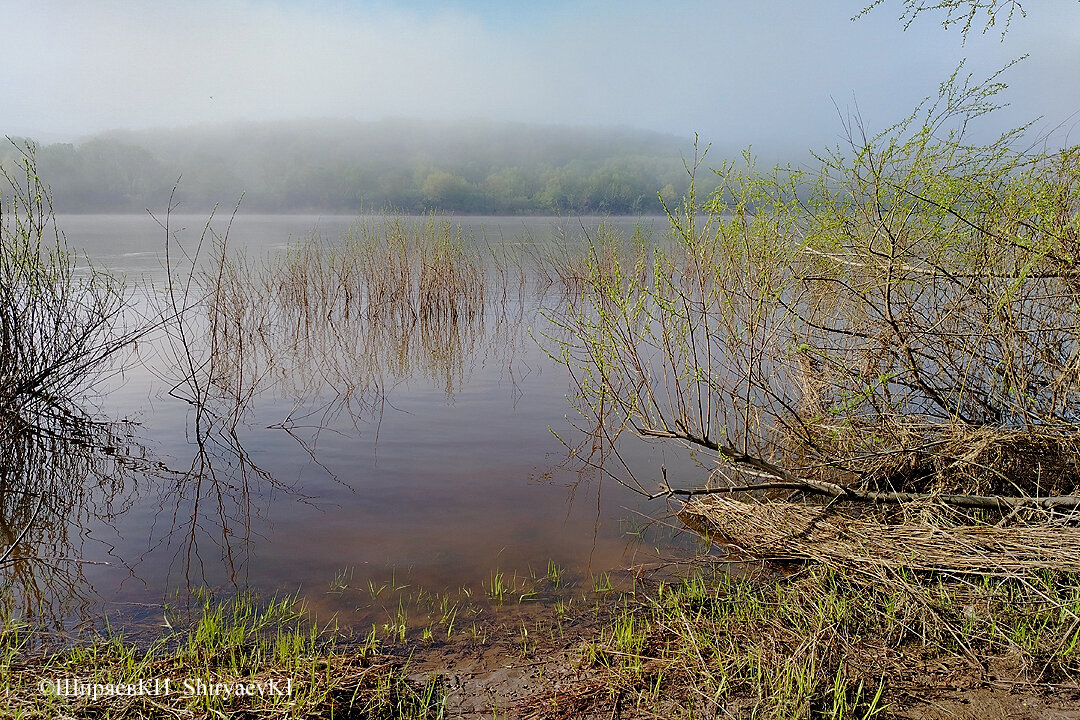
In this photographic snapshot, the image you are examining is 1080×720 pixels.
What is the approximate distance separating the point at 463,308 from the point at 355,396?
5.81 m

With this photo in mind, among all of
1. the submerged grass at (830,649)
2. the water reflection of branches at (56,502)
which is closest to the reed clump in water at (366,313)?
the water reflection of branches at (56,502)

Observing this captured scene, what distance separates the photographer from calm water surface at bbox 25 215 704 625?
373 centimetres

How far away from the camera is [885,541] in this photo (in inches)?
133

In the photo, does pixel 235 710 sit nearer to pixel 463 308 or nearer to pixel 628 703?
pixel 628 703

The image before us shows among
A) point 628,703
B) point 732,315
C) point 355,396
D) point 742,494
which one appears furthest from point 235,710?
point 355,396

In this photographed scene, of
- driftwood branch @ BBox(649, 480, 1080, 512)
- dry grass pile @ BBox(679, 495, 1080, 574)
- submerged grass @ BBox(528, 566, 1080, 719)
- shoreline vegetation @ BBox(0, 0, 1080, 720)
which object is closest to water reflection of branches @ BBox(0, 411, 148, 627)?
shoreline vegetation @ BBox(0, 0, 1080, 720)

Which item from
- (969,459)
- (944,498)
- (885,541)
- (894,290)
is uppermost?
(894,290)

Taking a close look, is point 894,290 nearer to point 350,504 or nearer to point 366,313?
point 350,504

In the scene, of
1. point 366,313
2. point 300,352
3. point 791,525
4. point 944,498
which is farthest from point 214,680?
point 366,313

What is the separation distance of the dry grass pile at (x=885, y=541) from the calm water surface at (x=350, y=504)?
390 mm

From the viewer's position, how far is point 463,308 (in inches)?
513

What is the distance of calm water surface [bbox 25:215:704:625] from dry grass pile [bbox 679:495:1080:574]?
0.39 metres

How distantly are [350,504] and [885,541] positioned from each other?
307 centimetres

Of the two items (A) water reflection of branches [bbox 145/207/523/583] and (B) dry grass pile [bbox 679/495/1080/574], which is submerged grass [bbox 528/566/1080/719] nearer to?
(B) dry grass pile [bbox 679/495/1080/574]
